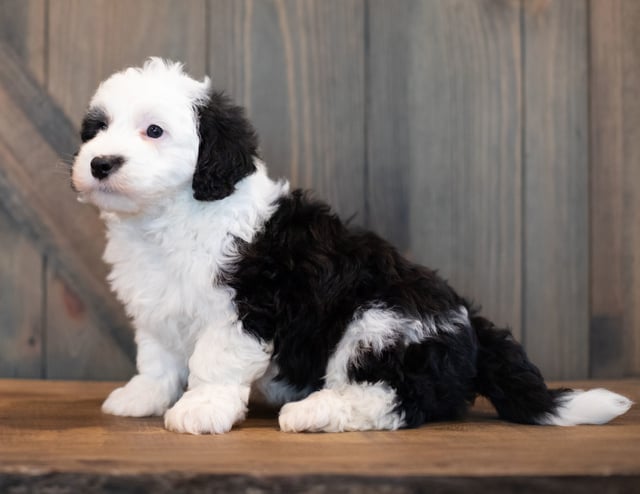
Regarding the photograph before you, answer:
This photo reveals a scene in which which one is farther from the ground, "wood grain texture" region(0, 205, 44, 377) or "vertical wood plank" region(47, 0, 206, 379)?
"vertical wood plank" region(47, 0, 206, 379)

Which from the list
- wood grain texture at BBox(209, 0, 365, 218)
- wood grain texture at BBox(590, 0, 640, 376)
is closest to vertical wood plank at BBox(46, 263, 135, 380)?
wood grain texture at BBox(209, 0, 365, 218)

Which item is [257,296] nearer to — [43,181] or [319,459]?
[319,459]

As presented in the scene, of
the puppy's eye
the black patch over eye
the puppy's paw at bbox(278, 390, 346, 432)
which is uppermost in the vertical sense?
the black patch over eye

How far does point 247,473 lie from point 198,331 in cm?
63

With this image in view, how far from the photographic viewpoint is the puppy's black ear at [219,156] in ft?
6.16

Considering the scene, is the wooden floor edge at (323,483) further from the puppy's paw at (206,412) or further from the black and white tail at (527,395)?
the black and white tail at (527,395)

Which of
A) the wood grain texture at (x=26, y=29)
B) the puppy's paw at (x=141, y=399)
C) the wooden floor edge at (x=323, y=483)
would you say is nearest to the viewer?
the wooden floor edge at (x=323, y=483)

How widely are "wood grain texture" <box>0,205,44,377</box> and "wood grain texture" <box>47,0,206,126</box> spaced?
0.52 metres

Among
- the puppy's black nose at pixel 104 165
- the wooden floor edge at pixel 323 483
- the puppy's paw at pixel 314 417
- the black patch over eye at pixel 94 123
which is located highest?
the black patch over eye at pixel 94 123

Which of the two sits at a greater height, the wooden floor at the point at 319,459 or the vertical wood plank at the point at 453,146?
the vertical wood plank at the point at 453,146

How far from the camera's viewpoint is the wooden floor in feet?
4.50

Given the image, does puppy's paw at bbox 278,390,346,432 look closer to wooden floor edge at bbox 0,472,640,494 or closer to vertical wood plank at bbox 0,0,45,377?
wooden floor edge at bbox 0,472,640,494

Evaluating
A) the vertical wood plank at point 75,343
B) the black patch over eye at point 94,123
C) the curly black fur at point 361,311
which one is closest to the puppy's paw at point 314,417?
the curly black fur at point 361,311

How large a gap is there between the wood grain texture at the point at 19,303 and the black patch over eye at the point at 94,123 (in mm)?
880
